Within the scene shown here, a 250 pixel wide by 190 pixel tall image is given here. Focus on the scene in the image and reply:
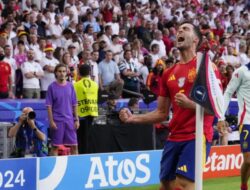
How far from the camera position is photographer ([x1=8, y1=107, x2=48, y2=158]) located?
12641 mm

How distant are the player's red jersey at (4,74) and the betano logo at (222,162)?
5047 millimetres

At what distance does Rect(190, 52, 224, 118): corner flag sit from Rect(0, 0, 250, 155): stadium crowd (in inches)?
349

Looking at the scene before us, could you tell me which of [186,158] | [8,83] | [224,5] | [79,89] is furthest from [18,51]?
[224,5]

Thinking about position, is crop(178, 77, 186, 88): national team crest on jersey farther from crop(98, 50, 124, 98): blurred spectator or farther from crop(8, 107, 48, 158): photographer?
crop(98, 50, 124, 98): blurred spectator

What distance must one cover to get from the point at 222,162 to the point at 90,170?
133 inches

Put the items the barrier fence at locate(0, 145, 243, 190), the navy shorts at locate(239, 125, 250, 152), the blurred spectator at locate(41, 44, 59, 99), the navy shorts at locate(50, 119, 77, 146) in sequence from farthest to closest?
the blurred spectator at locate(41, 44, 59, 99) < the navy shorts at locate(50, 119, 77, 146) < the navy shorts at locate(239, 125, 250, 152) < the barrier fence at locate(0, 145, 243, 190)

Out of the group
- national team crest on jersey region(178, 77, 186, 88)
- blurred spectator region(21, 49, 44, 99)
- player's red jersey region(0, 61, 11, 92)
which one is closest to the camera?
national team crest on jersey region(178, 77, 186, 88)

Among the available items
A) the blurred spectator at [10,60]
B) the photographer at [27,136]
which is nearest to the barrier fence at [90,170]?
the photographer at [27,136]

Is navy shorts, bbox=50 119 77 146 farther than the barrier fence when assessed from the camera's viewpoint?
Yes

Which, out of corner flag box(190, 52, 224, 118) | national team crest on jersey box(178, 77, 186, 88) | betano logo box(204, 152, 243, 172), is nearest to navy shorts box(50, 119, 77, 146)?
betano logo box(204, 152, 243, 172)

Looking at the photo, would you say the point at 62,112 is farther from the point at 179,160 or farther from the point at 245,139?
the point at 179,160

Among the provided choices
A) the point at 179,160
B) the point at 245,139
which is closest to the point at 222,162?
the point at 245,139

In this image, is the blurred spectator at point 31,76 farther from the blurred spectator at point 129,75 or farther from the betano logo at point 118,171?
the betano logo at point 118,171

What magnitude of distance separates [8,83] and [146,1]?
10.4 m
